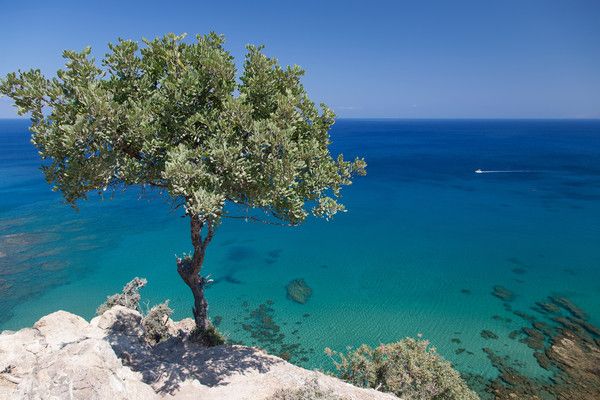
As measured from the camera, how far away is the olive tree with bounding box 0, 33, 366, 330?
34.7 ft

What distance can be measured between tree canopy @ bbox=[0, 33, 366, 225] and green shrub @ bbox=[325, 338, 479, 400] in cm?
864

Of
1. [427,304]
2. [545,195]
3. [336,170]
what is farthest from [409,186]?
[336,170]

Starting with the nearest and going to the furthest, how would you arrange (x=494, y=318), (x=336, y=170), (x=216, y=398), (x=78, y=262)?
(x=216, y=398) → (x=336, y=170) → (x=494, y=318) → (x=78, y=262)

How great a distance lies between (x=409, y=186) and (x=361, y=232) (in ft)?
112

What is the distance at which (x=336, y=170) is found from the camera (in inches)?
529

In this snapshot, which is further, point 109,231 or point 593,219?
point 593,219

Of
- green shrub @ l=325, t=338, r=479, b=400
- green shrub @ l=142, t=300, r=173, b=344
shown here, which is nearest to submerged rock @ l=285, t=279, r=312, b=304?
green shrub @ l=142, t=300, r=173, b=344

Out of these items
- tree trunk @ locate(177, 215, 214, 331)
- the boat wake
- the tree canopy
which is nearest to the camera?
the tree canopy

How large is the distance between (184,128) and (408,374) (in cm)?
1409

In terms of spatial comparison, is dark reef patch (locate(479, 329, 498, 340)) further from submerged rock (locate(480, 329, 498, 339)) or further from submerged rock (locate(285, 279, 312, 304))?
submerged rock (locate(285, 279, 312, 304))

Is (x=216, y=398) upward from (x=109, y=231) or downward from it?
upward

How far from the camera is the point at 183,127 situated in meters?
11.8

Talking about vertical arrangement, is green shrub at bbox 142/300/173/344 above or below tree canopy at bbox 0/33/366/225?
below

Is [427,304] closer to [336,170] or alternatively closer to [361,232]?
[361,232]
